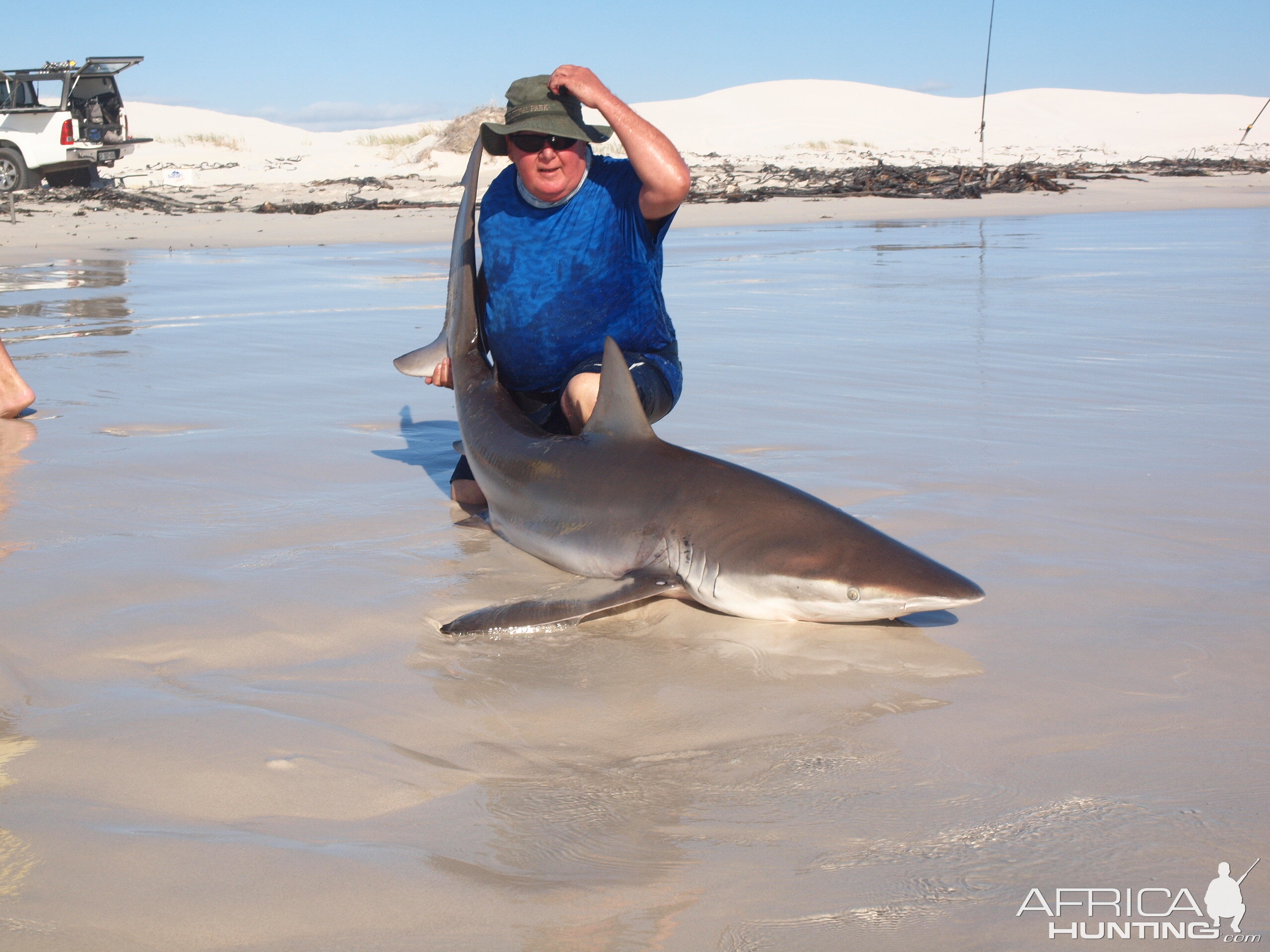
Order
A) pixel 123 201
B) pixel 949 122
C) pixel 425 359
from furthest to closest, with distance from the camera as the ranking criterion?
pixel 949 122
pixel 123 201
pixel 425 359

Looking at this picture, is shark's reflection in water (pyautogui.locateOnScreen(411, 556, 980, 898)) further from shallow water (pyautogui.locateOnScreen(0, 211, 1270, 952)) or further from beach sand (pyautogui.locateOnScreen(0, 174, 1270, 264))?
beach sand (pyautogui.locateOnScreen(0, 174, 1270, 264))

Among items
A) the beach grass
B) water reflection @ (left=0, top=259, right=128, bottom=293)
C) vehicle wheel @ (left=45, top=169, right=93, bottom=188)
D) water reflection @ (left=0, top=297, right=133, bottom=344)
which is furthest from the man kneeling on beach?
the beach grass

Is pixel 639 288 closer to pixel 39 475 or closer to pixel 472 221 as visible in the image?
pixel 472 221

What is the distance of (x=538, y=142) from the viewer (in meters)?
4.06

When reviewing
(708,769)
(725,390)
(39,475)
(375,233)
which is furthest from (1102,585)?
(375,233)

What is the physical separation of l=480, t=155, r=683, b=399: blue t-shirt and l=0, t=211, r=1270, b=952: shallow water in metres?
0.70

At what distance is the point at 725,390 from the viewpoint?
6215mm

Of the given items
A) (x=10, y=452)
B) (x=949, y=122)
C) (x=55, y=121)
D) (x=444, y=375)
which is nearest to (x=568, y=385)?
(x=444, y=375)

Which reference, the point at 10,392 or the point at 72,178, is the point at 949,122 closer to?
the point at 72,178

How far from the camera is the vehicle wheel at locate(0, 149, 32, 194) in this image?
830 inches

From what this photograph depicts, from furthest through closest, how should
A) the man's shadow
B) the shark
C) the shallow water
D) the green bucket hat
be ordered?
1. the man's shadow
2. the green bucket hat
3. the shark
4. the shallow water

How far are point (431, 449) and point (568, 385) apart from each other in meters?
1.44

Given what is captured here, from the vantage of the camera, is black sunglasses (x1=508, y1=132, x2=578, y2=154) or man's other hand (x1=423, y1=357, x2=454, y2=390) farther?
man's other hand (x1=423, y1=357, x2=454, y2=390)

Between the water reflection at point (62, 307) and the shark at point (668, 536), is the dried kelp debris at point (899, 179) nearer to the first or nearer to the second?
the water reflection at point (62, 307)
